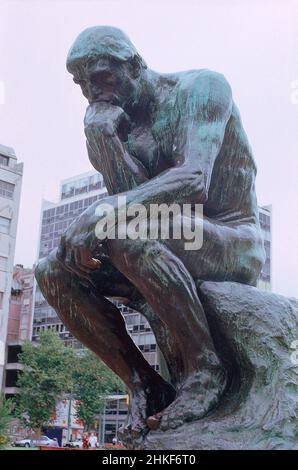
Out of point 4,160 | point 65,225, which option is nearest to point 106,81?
point 4,160

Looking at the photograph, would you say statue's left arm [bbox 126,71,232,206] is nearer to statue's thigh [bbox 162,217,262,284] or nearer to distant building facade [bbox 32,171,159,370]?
statue's thigh [bbox 162,217,262,284]

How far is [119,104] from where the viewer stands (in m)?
3.51

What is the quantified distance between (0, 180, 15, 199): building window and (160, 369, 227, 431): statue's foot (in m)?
40.7

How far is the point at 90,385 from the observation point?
36875mm

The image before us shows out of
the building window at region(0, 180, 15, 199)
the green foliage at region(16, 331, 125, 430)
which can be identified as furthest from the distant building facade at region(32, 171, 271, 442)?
the green foliage at region(16, 331, 125, 430)

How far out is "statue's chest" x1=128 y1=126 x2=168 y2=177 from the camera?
138 inches

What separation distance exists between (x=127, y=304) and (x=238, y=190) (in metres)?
0.92

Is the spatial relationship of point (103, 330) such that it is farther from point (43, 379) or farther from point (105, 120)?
point (43, 379)

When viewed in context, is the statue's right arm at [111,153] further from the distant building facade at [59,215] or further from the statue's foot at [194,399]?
the distant building facade at [59,215]

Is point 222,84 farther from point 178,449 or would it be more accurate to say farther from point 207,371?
point 178,449

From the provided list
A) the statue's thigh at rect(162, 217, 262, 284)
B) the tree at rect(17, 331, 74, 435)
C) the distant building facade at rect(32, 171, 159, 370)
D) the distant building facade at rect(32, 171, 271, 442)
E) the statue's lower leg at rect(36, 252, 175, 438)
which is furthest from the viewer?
the distant building facade at rect(32, 171, 159, 370)

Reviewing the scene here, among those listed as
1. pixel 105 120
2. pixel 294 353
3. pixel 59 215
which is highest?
pixel 59 215

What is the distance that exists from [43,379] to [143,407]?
3281cm
